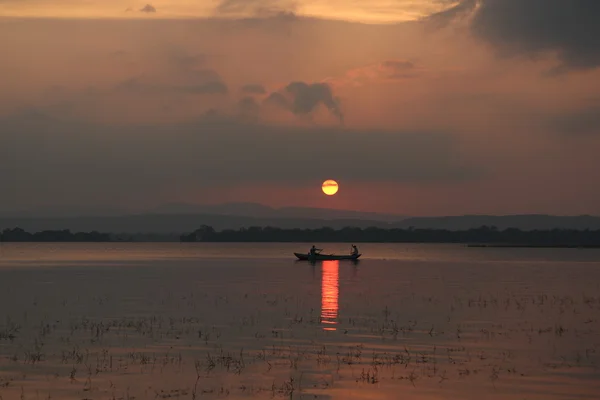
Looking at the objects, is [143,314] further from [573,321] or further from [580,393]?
[580,393]

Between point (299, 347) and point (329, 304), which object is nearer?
point (299, 347)

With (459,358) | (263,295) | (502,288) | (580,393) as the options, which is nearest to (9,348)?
(459,358)

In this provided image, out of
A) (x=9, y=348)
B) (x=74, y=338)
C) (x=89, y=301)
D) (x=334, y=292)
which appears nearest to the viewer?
(x=9, y=348)

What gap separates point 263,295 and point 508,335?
27734 mm

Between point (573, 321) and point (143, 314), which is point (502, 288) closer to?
point (573, 321)

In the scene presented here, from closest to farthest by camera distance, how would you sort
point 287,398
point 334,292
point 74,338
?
point 287,398, point 74,338, point 334,292

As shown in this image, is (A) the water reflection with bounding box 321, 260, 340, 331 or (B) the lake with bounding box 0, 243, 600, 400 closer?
(B) the lake with bounding box 0, 243, 600, 400

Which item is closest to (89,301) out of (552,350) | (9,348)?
(9,348)

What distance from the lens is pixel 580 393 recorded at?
22766 mm

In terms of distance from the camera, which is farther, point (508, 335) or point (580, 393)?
point (508, 335)

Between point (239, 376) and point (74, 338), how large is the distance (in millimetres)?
11387

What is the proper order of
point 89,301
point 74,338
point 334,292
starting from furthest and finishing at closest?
point 334,292 < point 89,301 < point 74,338

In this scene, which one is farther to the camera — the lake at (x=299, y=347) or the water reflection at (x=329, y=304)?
the water reflection at (x=329, y=304)

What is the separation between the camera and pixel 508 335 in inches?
1395
